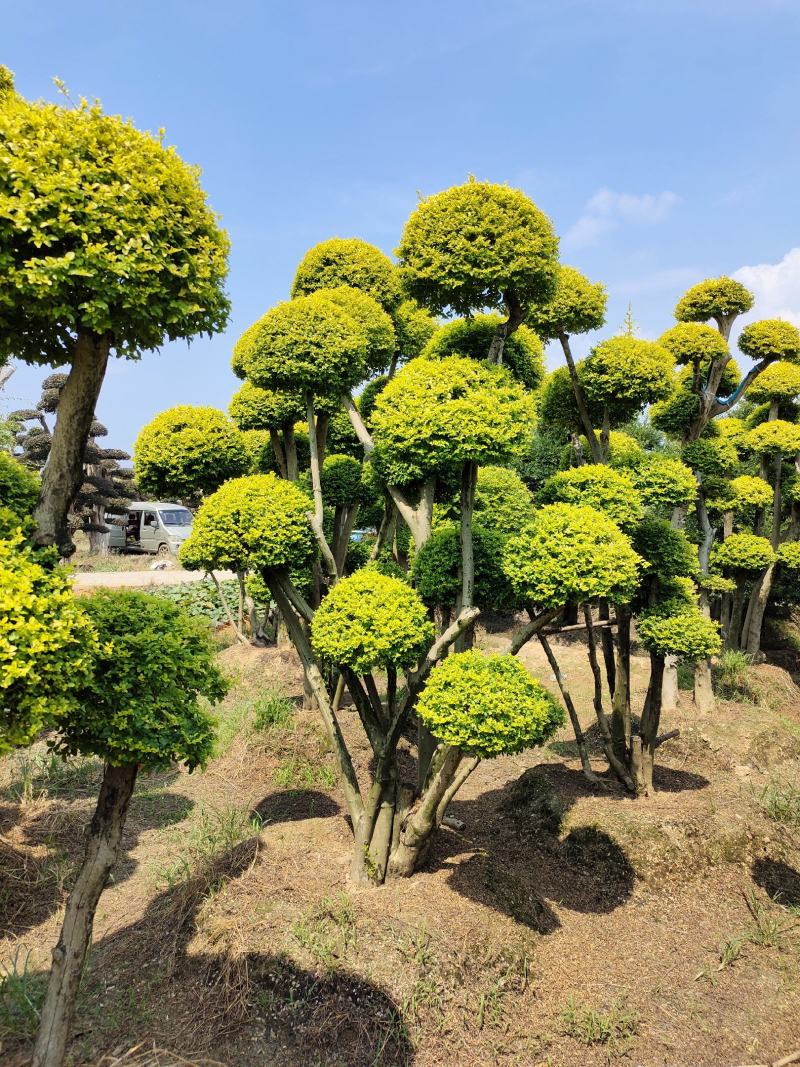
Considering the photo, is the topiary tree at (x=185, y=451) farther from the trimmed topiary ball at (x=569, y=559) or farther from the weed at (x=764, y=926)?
the weed at (x=764, y=926)

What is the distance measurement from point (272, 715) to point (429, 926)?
505cm

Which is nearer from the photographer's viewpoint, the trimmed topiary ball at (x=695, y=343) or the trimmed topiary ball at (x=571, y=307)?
the trimmed topiary ball at (x=571, y=307)

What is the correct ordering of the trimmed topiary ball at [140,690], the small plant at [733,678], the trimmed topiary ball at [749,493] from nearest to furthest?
the trimmed topiary ball at [140,690] → the small plant at [733,678] → the trimmed topiary ball at [749,493]

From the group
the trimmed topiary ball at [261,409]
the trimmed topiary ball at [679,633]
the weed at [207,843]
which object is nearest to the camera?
the weed at [207,843]

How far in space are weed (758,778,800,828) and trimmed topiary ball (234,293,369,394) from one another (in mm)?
7288

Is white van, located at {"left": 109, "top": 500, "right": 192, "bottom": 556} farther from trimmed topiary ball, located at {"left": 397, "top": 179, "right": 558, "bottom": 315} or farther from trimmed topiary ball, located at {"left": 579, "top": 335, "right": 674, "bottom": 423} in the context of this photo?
trimmed topiary ball, located at {"left": 397, "top": 179, "right": 558, "bottom": 315}

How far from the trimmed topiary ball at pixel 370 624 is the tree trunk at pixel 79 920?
1.99 m

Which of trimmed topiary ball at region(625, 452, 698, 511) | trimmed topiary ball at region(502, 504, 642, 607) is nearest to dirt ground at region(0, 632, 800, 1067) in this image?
trimmed topiary ball at region(502, 504, 642, 607)

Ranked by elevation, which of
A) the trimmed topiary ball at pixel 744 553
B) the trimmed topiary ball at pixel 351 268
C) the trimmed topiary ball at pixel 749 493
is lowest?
the trimmed topiary ball at pixel 744 553

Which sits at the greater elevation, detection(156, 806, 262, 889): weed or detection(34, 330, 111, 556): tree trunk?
detection(34, 330, 111, 556): tree trunk

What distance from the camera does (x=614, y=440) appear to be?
461 inches

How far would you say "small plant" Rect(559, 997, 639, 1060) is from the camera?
5.09 m

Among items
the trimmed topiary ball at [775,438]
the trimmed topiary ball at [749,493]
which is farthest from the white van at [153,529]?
the trimmed topiary ball at [775,438]

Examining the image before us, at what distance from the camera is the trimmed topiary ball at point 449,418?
5949mm
